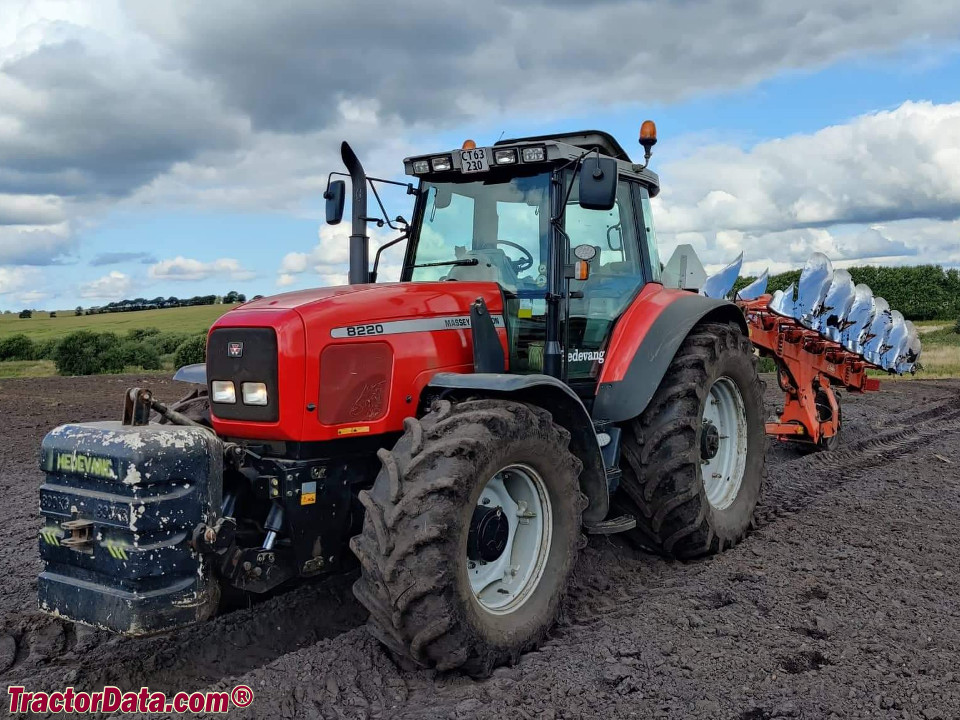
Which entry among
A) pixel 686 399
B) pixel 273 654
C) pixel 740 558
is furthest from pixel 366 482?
pixel 740 558

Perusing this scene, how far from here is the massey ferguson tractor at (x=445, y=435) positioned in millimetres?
3516

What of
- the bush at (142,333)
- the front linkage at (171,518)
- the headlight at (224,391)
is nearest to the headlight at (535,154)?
the front linkage at (171,518)

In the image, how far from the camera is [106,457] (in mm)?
3543

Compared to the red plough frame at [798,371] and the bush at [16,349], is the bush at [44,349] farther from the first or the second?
the red plough frame at [798,371]

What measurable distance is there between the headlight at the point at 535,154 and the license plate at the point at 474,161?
0.79 feet

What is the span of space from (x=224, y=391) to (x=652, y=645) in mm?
2418

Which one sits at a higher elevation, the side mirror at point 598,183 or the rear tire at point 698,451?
the side mirror at point 598,183

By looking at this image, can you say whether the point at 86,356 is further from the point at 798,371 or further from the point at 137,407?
the point at 137,407

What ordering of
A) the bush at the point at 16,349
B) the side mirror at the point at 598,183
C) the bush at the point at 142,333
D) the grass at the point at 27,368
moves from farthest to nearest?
the bush at the point at 142,333 → the bush at the point at 16,349 → the grass at the point at 27,368 → the side mirror at the point at 598,183

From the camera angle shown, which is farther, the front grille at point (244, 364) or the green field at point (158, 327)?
the green field at point (158, 327)

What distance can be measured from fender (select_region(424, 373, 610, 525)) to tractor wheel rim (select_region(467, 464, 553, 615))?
380mm

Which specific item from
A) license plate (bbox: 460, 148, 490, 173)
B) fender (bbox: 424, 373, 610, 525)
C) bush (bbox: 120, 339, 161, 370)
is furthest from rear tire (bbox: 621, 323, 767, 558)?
bush (bbox: 120, 339, 161, 370)

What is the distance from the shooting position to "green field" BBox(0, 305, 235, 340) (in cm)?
2886

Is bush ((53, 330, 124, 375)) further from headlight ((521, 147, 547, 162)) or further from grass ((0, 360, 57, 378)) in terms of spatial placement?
headlight ((521, 147, 547, 162))
